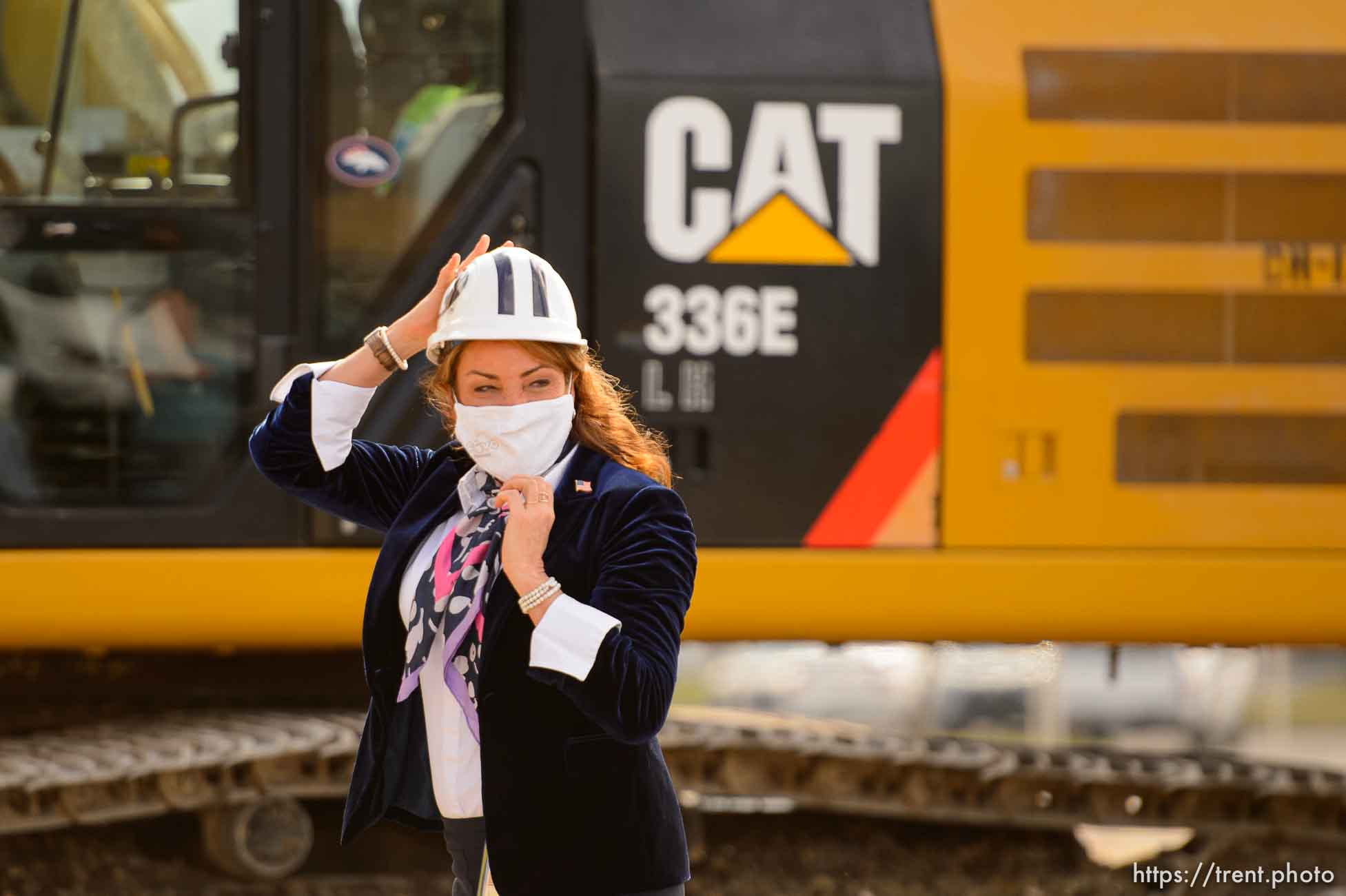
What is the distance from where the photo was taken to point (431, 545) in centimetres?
215

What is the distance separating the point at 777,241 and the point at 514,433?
78.5 inches

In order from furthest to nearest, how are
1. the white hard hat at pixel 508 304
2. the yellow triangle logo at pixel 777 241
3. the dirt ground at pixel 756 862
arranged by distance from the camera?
the dirt ground at pixel 756 862 < the yellow triangle logo at pixel 777 241 < the white hard hat at pixel 508 304

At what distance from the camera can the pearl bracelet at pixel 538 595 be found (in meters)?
1.89

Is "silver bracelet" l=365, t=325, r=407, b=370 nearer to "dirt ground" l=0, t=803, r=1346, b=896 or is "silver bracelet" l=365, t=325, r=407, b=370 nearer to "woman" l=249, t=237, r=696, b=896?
"woman" l=249, t=237, r=696, b=896

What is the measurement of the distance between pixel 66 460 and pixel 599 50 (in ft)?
5.45

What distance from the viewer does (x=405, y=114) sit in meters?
4.04

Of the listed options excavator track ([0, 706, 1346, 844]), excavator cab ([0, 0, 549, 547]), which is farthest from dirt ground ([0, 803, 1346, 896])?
excavator cab ([0, 0, 549, 547])

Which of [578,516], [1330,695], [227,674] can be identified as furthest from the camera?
[1330,695]

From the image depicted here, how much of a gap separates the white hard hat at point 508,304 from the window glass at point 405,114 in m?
2.05

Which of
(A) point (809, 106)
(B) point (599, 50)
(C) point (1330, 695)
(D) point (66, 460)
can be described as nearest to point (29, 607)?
(D) point (66, 460)

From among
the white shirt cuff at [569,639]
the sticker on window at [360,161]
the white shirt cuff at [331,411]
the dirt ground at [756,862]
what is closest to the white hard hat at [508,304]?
the white shirt cuff at [331,411]

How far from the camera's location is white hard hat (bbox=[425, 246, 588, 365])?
1994 mm

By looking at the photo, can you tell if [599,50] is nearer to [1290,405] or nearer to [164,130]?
[164,130]

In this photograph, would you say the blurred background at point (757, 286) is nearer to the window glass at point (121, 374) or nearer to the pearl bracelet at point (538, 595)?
the window glass at point (121, 374)
